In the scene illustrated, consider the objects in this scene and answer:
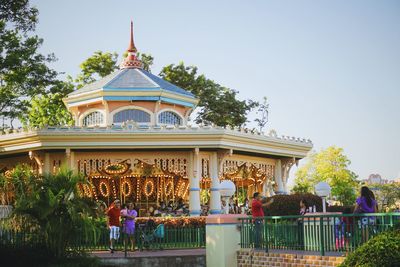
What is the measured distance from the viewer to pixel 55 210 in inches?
766

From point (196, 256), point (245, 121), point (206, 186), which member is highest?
point (245, 121)

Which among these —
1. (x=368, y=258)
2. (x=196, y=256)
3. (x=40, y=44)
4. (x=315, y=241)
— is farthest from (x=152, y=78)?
(x=368, y=258)

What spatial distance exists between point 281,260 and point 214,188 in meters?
14.3

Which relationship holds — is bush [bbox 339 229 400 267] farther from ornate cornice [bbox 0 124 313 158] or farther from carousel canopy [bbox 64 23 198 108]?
carousel canopy [bbox 64 23 198 108]

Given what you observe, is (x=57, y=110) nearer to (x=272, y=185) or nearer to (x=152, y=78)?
(x=152, y=78)

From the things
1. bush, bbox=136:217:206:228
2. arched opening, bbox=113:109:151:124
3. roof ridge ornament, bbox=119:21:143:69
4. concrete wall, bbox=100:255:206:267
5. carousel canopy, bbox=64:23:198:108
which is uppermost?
roof ridge ornament, bbox=119:21:143:69

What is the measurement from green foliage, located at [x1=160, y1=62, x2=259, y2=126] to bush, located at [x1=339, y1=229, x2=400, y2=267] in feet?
130

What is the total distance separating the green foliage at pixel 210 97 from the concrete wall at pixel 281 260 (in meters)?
34.0

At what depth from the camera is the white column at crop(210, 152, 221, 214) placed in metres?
30.8

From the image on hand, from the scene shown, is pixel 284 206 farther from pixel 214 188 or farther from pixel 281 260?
pixel 281 260

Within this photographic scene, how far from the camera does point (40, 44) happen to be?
111ft

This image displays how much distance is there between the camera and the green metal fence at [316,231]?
14281 millimetres

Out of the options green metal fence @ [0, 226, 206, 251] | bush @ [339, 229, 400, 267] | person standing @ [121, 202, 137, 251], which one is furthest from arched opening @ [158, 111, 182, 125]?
bush @ [339, 229, 400, 267]

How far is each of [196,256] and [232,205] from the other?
15.9 m
